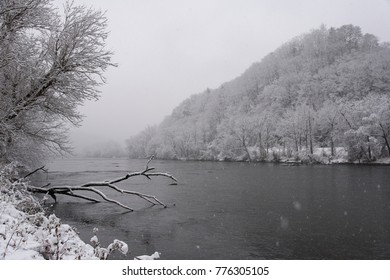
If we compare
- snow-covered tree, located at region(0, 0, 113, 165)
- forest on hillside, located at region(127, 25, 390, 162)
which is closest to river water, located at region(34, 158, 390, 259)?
snow-covered tree, located at region(0, 0, 113, 165)

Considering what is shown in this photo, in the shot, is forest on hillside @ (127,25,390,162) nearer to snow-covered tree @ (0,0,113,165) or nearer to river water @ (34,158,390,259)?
river water @ (34,158,390,259)

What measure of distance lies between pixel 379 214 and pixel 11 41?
669 inches

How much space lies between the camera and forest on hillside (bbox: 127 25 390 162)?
58.5 meters

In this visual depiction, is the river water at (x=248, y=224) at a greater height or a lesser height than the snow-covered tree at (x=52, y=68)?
lesser

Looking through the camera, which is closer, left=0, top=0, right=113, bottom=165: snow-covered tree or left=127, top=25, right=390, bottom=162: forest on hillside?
left=0, top=0, right=113, bottom=165: snow-covered tree

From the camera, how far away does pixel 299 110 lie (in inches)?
2911

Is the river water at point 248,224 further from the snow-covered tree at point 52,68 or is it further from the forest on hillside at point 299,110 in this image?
the forest on hillside at point 299,110

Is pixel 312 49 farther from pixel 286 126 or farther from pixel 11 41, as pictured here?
pixel 11 41

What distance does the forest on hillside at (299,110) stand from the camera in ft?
192

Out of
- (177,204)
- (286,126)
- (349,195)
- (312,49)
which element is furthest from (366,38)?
(177,204)

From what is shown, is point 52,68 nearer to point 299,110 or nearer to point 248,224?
point 248,224

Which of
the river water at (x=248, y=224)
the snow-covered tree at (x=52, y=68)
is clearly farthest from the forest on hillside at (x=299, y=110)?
the snow-covered tree at (x=52, y=68)

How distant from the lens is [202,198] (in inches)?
826

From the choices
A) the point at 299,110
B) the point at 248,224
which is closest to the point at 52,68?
the point at 248,224
